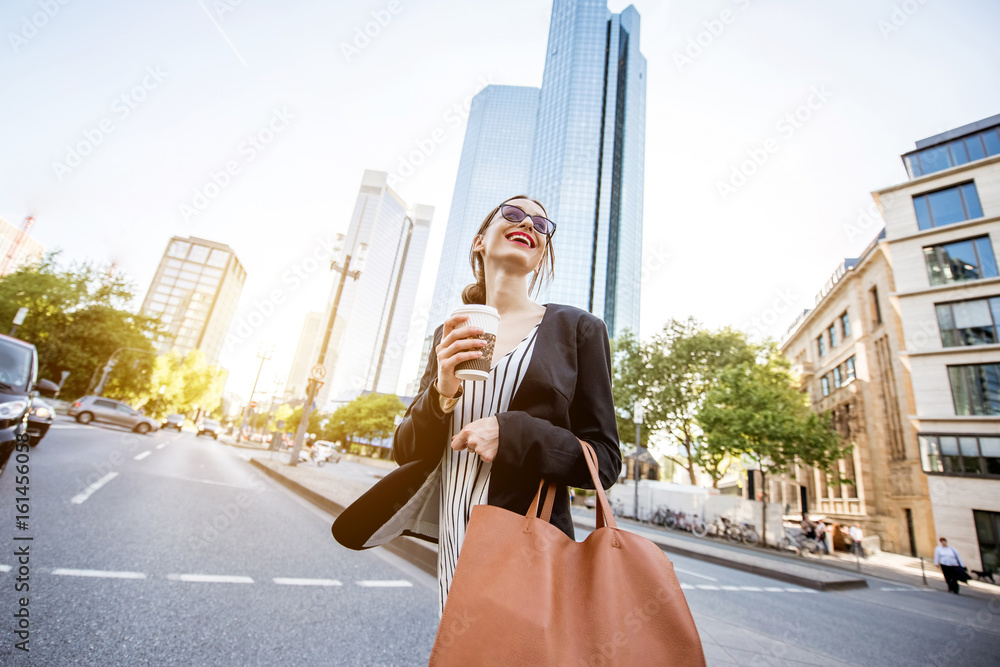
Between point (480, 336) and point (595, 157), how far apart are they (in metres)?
89.7

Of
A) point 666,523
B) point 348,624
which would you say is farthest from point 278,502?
point 666,523

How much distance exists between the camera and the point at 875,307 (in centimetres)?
2709

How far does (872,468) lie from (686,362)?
11.5 metres

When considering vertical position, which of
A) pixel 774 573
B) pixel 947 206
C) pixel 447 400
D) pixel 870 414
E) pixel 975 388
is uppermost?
pixel 947 206

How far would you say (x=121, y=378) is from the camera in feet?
103

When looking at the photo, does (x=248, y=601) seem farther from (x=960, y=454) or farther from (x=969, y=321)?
A: (x=969, y=321)

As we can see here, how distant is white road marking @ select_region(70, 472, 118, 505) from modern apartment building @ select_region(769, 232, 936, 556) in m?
24.2

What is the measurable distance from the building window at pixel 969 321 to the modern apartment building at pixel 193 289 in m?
140

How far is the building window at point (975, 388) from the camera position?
64.0ft

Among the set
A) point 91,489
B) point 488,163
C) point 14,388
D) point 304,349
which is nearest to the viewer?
point 14,388

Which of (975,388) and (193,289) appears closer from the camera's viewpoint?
(975,388)

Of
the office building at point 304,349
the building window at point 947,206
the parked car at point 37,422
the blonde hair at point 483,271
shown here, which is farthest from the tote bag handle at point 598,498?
the office building at point 304,349

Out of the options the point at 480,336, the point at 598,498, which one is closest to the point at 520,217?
the point at 480,336

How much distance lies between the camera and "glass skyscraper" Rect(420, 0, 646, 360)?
79125 millimetres
